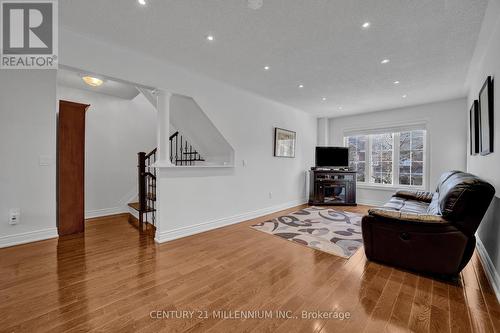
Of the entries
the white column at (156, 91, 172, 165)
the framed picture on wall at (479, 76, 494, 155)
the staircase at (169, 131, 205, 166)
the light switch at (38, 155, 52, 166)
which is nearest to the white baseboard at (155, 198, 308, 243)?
the white column at (156, 91, 172, 165)

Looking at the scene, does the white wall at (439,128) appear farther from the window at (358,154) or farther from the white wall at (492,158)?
the white wall at (492,158)

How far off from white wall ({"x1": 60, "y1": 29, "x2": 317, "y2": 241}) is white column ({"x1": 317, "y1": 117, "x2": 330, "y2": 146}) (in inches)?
42.3

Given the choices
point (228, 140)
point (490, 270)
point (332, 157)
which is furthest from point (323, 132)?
point (490, 270)

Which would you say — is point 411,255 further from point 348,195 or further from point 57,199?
point 57,199

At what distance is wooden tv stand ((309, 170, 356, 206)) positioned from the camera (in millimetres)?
5613

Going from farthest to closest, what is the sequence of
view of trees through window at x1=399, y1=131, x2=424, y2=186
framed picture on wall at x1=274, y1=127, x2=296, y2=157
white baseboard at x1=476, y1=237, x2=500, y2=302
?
1. view of trees through window at x1=399, y1=131, x2=424, y2=186
2. framed picture on wall at x1=274, y1=127, x2=296, y2=157
3. white baseboard at x1=476, y1=237, x2=500, y2=302

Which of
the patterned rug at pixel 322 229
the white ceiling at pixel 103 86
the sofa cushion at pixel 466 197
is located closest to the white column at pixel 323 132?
the patterned rug at pixel 322 229

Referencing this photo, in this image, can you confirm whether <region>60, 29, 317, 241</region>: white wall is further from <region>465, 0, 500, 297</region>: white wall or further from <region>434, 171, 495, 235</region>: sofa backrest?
<region>465, 0, 500, 297</region>: white wall

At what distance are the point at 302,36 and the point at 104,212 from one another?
4.86 m

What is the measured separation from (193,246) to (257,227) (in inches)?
48.2

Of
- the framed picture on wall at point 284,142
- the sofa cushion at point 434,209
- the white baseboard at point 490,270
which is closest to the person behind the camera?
the white baseboard at point 490,270

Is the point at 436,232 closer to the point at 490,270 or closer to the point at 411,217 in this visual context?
the point at 411,217

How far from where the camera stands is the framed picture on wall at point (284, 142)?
4.92 meters

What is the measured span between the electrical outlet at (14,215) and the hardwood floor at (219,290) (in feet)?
1.20
